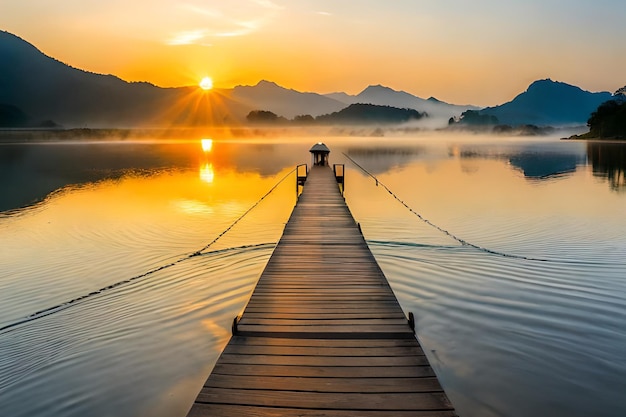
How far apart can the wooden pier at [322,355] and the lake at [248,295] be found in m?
1.29

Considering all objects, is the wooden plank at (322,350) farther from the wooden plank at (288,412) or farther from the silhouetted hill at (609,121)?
the silhouetted hill at (609,121)

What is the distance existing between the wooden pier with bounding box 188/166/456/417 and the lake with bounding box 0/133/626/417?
50.8 inches

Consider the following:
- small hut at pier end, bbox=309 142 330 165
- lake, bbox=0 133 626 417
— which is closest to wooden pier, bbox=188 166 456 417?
lake, bbox=0 133 626 417

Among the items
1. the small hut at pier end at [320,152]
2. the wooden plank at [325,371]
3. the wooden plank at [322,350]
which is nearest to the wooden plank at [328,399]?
the wooden plank at [325,371]

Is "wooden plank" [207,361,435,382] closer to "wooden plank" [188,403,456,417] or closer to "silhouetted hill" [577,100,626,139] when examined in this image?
"wooden plank" [188,403,456,417]

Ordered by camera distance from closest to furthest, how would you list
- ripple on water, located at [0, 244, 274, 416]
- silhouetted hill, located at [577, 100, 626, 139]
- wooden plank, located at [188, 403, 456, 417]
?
wooden plank, located at [188, 403, 456, 417] < ripple on water, located at [0, 244, 274, 416] < silhouetted hill, located at [577, 100, 626, 139]

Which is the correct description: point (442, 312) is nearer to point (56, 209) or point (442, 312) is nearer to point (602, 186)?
point (56, 209)

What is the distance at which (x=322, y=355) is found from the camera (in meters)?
5.00

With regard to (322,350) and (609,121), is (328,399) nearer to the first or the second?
(322,350)

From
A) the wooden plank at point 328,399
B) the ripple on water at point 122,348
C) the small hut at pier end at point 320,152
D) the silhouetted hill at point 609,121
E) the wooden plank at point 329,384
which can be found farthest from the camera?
the silhouetted hill at point 609,121

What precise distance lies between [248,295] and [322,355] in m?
4.53

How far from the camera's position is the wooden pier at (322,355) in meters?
4.07

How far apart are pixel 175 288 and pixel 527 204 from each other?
18418 mm

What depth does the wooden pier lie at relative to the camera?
13.3ft
